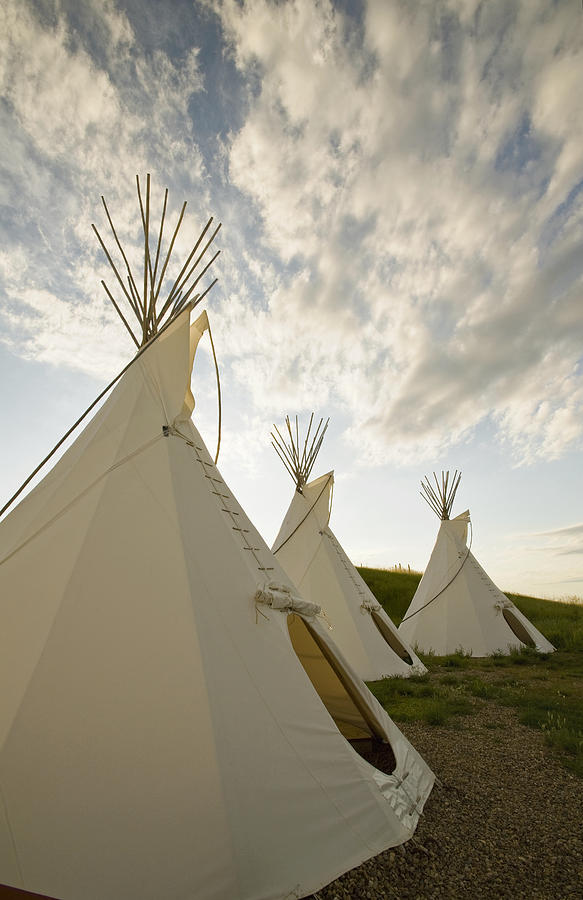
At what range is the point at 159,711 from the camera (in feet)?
7.55

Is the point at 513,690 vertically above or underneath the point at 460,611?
underneath

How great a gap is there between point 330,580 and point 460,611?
3.83 metres

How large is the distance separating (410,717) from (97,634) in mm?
3847

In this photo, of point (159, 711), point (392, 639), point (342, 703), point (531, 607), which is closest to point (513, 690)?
point (392, 639)

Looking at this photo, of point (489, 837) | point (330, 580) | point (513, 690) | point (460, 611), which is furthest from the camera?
point (460, 611)

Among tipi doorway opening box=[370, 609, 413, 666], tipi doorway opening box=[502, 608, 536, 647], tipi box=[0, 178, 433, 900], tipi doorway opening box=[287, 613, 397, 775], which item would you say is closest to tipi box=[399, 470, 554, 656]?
tipi doorway opening box=[502, 608, 536, 647]

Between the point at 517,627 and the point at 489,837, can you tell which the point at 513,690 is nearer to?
the point at 489,837

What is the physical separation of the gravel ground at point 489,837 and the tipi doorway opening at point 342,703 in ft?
1.36

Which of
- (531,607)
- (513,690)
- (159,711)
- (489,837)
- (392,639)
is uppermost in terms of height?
(531,607)

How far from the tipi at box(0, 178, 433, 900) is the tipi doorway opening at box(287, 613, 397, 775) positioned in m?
0.05

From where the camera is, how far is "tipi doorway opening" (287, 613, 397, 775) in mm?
3467

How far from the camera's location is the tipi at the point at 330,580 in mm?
7188

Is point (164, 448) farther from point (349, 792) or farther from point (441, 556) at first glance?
point (441, 556)

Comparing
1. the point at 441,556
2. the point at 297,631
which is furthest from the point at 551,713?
the point at 441,556
